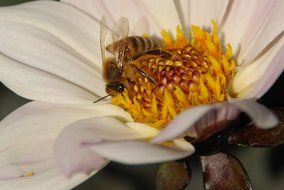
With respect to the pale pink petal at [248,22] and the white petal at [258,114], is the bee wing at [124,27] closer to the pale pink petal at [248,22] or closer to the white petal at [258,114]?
the pale pink petal at [248,22]

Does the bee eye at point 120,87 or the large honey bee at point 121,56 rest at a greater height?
the large honey bee at point 121,56

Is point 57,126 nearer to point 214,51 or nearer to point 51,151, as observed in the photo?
point 51,151

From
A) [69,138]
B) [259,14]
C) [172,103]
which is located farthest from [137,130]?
[259,14]

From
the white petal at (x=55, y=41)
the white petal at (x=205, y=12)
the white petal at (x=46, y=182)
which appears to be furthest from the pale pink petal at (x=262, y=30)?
the white petal at (x=46, y=182)

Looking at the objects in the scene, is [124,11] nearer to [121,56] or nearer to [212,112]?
[121,56]

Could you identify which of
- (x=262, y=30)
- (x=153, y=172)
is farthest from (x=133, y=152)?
(x=153, y=172)

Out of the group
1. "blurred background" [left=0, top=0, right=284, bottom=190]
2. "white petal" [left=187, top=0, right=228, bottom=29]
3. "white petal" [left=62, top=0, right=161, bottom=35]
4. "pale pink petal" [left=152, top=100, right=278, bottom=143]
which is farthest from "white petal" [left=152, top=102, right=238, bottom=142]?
"blurred background" [left=0, top=0, right=284, bottom=190]
